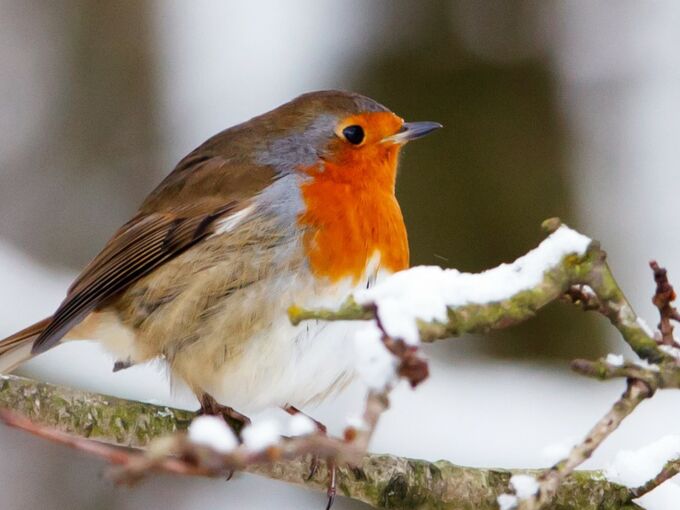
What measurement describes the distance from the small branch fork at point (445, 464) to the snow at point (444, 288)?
0.01 metres

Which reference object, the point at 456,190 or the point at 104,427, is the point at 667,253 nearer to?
the point at 456,190

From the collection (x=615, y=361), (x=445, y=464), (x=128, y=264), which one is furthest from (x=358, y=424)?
(x=128, y=264)

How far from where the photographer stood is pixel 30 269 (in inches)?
179

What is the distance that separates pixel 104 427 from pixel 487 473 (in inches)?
37.2

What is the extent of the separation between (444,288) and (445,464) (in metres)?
1.14

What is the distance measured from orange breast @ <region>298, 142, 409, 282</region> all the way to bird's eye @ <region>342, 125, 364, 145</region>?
0.06m

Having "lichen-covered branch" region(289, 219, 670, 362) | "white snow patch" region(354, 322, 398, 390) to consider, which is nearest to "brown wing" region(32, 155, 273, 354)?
"lichen-covered branch" region(289, 219, 670, 362)

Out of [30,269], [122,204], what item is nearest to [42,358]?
[30,269]

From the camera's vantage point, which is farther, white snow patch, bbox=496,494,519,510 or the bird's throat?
the bird's throat

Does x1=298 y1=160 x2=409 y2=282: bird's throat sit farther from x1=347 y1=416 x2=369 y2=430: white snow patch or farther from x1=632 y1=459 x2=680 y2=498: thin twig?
x1=347 y1=416 x2=369 y2=430: white snow patch

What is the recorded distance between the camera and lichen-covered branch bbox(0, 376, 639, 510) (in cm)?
249

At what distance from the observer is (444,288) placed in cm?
153

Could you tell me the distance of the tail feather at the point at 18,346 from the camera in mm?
3303

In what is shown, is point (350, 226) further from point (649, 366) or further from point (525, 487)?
point (525, 487)
